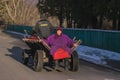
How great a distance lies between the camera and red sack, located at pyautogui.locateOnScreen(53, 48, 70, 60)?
1457 cm

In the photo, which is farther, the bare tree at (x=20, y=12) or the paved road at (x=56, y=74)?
the bare tree at (x=20, y=12)

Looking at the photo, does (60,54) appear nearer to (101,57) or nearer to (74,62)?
(74,62)

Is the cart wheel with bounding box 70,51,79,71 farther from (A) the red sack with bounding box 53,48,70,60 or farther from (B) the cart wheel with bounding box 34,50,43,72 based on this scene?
(B) the cart wheel with bounding box 34,50,43,72

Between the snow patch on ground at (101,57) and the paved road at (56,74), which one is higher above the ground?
the paved road at (56,74)

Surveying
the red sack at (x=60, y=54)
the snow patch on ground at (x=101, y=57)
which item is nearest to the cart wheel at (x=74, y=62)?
the red sack at (x=60, y=54)

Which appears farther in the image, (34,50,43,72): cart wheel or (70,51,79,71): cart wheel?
(70,51,79,71): cart wheel

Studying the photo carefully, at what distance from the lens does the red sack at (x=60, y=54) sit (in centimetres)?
1457

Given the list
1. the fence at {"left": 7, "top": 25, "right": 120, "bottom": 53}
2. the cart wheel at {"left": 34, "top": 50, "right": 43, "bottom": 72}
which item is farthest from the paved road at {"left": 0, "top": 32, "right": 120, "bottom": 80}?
the fence at {"left": 7, "top": 25, "right": 120, "bottom": 53}

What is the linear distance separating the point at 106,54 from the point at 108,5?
34.4ft

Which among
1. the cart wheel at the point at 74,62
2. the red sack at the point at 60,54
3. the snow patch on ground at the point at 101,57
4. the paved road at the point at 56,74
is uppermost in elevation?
the red sack at the point at 60,54

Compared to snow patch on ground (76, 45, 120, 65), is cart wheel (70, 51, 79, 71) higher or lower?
higher

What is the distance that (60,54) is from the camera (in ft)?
47.9

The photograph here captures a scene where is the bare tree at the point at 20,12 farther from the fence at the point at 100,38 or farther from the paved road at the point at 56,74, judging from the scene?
the paved road at the point at 56,74

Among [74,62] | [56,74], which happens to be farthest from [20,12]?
[56,74]
